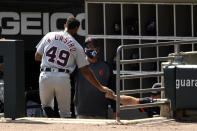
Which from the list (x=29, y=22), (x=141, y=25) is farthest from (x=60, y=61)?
(x=29, y=22)

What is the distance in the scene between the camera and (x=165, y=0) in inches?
540

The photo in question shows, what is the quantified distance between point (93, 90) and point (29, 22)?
6.47 m

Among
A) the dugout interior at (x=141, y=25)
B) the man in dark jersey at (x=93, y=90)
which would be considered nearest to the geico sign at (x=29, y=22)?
the dugout interior at (x=141, y=25)

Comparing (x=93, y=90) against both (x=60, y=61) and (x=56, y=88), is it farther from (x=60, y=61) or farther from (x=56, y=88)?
(x=60, y=61)

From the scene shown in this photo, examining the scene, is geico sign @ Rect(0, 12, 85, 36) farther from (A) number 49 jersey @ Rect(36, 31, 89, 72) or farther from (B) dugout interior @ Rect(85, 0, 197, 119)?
(A) number 49 jersey @ Rect(36, 31, 89, 72)

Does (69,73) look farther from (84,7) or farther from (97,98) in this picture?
(84,7)

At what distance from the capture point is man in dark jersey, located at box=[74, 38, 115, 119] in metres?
9.27

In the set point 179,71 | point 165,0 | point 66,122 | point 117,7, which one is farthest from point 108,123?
point 117,7

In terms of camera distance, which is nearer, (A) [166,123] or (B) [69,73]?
(A) [166,123]

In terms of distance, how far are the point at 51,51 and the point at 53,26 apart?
250 inches

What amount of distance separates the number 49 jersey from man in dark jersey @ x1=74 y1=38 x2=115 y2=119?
0.82 ft

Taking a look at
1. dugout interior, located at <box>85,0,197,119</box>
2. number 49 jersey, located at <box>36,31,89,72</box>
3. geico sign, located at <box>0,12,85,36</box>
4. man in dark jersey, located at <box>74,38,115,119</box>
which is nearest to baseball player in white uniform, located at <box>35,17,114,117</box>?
number 49 jersey, located at <box>36,31,89,72</box>

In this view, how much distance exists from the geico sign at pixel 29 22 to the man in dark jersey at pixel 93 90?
6.01 metres

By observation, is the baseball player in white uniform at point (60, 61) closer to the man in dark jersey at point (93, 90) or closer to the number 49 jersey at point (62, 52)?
the number 49 jersey at point (62, 52)
